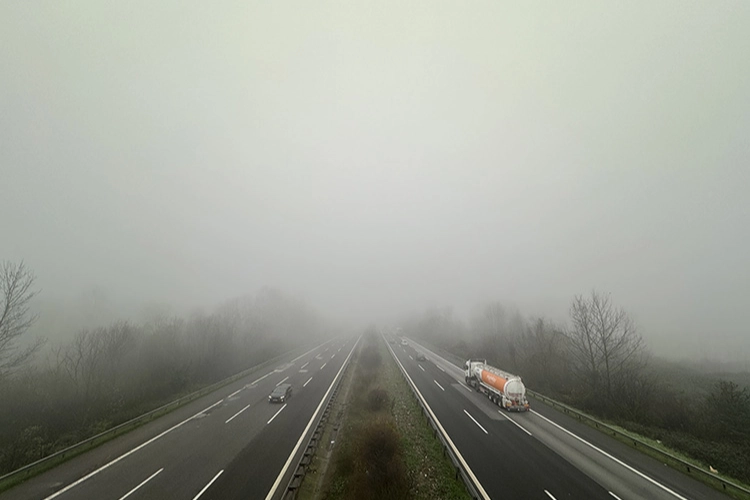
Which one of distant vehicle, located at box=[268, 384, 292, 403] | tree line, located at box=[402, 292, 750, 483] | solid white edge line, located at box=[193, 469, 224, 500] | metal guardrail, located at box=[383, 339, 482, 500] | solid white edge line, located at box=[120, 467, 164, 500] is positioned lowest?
tree line, located at box=[402, 292, 750, 483]

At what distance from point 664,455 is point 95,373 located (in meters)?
46.8

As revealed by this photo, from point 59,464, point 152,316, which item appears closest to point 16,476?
point 59,464

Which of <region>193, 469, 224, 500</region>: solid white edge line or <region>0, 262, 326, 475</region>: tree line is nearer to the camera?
<region>193, 469, 224, 500</region>: solid white edge line

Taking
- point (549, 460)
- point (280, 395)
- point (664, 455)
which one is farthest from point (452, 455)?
Result: point (280, 395)

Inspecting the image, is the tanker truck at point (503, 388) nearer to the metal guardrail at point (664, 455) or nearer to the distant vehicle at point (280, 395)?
the metal guardrail at point (664, 455)

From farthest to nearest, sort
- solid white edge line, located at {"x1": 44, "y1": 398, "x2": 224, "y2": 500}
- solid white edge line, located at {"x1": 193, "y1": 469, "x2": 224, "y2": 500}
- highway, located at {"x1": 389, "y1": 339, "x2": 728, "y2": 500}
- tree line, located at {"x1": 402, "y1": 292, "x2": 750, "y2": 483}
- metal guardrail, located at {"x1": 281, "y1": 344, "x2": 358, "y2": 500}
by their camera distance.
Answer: tree line, located at {"x1": 402, "y1": 292, "x2": 750, "y2": 483} → highway, located at {"x1": 389, "y1": 339, "x2": 728, "y2": 500} → solid white edge line, located at {"x1": 44, "y1": 398, "x2": 224, "y2": 500} → solid white edge line, located at {"x1": 193, "y1": 469, "x2": 224, "y2": 500} → metal guardrail, located at {"x1": 281, "y1": 344, "x2": 358, "y2": 500}

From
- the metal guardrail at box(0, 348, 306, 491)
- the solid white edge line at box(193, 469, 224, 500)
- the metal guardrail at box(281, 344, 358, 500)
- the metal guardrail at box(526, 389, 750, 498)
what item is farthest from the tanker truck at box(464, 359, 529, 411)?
the metal guardrail at box(0, 348, 306, 491)

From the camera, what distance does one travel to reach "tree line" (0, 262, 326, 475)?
17.7m

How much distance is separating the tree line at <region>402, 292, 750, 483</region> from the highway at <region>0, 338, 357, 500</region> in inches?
964

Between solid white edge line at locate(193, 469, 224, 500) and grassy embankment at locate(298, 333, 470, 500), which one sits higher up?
solid white edge line at locate(193, 469, 224, 500)

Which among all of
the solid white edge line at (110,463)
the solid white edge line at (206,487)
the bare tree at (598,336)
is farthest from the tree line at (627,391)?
the solid white edge line at (110,463)

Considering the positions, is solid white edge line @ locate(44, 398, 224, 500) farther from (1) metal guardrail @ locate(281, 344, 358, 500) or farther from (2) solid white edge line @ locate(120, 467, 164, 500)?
(1) metal guardrail @ locate(281, 344, 358, 500)

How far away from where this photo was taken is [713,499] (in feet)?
38.9

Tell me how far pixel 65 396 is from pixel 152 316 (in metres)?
30.6
